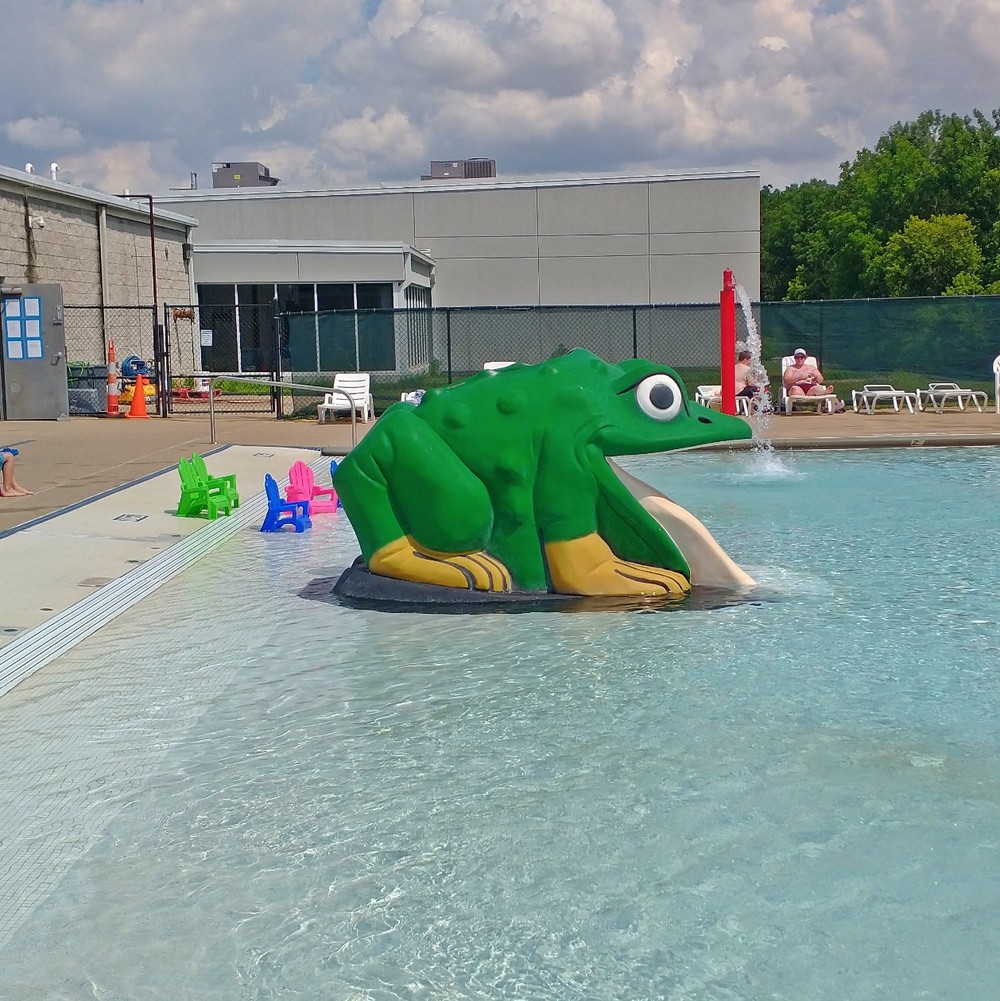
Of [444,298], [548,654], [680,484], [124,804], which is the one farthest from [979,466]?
[444,298]

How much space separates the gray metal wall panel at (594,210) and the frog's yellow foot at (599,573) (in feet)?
110

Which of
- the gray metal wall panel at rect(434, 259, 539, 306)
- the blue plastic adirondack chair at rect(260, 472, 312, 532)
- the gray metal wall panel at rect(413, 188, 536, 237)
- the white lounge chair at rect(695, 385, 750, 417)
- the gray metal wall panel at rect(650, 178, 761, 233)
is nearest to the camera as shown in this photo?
the blue plastic adirondack chair at rect(260, 472, 312, 532)

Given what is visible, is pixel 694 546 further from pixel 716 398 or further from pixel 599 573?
pixel 716 398

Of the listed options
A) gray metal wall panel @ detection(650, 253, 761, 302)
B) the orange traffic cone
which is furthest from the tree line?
the orange traffic cone

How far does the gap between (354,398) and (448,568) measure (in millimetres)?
14186

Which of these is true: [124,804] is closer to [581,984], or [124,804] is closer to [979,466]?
[581,984]

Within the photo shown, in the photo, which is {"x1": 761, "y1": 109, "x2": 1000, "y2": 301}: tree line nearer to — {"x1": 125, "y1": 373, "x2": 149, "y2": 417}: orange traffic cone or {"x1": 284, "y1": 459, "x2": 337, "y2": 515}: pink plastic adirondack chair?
{"x1": 125, "y1": 373, "x2": 149, "y2": 417}: orange traffic cone

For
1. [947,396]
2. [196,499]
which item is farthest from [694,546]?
[947,396]

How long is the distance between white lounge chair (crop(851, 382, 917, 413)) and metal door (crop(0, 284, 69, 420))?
47.3 ft

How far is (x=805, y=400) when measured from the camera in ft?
74.3

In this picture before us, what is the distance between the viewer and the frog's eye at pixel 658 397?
7656mm

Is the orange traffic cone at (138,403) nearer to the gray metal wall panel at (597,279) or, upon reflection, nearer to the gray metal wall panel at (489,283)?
→ the gray metal wall panel at (489,283)

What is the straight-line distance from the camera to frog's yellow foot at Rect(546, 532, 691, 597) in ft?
24.8

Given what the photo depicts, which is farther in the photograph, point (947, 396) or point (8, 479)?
point (947, 396)
